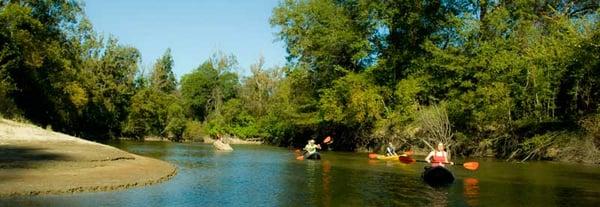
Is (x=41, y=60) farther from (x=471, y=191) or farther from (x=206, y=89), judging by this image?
(x=206, y=89)

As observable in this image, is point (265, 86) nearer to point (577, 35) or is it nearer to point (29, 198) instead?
point (577, 35)

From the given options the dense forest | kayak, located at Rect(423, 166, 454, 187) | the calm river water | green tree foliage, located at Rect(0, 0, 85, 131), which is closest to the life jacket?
the calm river water

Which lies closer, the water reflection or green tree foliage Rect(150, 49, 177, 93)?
the water reflection

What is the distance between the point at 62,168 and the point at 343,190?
9.75m

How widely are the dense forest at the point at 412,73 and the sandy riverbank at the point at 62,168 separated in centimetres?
1488

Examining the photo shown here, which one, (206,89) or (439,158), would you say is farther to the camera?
(206,89)

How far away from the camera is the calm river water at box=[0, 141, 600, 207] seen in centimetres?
1675

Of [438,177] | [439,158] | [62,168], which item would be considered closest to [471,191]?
[438,177]

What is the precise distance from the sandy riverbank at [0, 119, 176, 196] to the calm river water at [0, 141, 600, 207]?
717mm

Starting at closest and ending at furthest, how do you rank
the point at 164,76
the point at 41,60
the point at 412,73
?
1. the point at 41,60
2. the point at 412,73
3. the point at 164,76

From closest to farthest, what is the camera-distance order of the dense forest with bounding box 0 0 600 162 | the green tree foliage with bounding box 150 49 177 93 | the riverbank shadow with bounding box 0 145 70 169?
the riverbank shadow with bounding box 0 145 70 169 < the dense forest with bounding box 0 0 600 162 < the green tree foliage with bounding box 150 49 177 93

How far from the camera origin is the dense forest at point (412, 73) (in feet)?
121

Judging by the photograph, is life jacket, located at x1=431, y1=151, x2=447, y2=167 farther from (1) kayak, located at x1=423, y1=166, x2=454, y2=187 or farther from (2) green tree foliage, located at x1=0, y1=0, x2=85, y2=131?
Result: (2) green tree foliage, located at x1=0, y1=0, x2=85, y2=131

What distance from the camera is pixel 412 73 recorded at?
47562 millimetres
